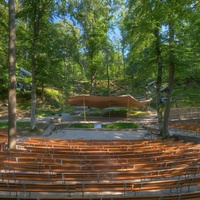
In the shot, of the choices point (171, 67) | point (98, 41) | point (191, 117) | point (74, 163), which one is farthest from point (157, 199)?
point (98, 41)

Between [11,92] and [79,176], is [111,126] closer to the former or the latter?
[11,92]

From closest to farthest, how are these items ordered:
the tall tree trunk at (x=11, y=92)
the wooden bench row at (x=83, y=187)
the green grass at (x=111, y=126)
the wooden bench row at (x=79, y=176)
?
the wooden bench row at (x=83, y=187) < the wooden bench row at (x=79, y=176) < the tall tree trunk at (x=11, y=92) < the green grass at (x=111, y=126)

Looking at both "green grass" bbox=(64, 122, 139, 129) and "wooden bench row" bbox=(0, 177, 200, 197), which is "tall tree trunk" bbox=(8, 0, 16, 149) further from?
"green grass" bbox=(64, 122, 139, 129)

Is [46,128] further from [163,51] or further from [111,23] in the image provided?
[111,23]

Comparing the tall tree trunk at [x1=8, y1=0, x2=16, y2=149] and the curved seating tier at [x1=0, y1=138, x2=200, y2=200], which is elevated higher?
the tall tree trunk at [x1=8, y1=0, x2=16, y2=149]

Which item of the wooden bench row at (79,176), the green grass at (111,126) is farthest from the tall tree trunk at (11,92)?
the green grass at (111,126)

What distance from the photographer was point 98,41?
110 ft

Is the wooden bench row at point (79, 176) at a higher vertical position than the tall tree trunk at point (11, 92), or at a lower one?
lower

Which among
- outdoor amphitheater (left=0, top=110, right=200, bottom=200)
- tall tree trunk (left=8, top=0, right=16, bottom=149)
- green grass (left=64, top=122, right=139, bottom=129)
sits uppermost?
tall tree trunk (left=8, top=0, right=16, bottom=149)

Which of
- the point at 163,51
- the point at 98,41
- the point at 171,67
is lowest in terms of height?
the point at 171,67

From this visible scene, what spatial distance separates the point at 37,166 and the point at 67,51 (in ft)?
38.0

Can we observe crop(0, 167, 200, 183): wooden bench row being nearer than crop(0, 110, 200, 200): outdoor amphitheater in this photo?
No

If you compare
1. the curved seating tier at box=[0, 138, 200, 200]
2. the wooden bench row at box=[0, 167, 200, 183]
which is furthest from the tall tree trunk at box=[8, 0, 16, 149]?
the wooden bench row at box=[0, 167, 200, 183]

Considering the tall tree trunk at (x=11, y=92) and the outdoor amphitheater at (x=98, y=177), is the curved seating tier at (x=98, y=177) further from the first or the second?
the tall tree trunk at (x=11, y=92)
